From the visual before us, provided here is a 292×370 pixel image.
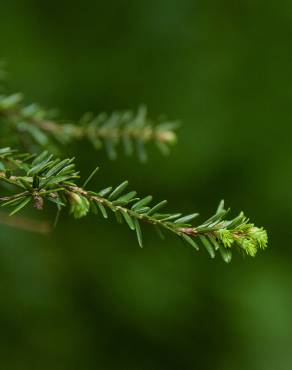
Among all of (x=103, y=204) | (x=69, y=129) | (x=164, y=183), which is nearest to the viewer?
(x=103, y=204)

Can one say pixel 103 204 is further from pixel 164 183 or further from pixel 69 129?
pixel 164 183

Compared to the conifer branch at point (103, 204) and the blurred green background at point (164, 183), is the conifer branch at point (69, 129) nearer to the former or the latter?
the conifer branch at point (103, 204)

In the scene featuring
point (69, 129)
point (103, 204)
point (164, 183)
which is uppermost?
point (164, 183)

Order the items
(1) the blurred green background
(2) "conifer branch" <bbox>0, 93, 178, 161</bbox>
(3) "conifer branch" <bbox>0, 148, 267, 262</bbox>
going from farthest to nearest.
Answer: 1. (1) the blurred green background
2. (2) "conifer branch" <bbox>0, 93, 178, 161</bbox>
3. (3) "conifer branch" <bbox>0, 148, 267, 262</bbox>

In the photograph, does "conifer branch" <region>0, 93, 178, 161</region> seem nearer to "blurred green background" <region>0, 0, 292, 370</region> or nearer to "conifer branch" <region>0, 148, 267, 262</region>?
"conifer branch" <region>0, 148, 267, 262</region>

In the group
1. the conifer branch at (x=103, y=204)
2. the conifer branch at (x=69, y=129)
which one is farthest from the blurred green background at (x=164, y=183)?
the conifer branch at (x=103, y=204)

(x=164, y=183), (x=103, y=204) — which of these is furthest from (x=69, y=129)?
(x=164, y=183)

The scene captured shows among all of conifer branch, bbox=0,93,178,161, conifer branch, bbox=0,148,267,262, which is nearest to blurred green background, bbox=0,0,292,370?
conifer branch, bbox=0,93,178,161

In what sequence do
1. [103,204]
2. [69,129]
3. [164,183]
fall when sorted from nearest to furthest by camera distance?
[103,204] → [69,129] → [164,183]
